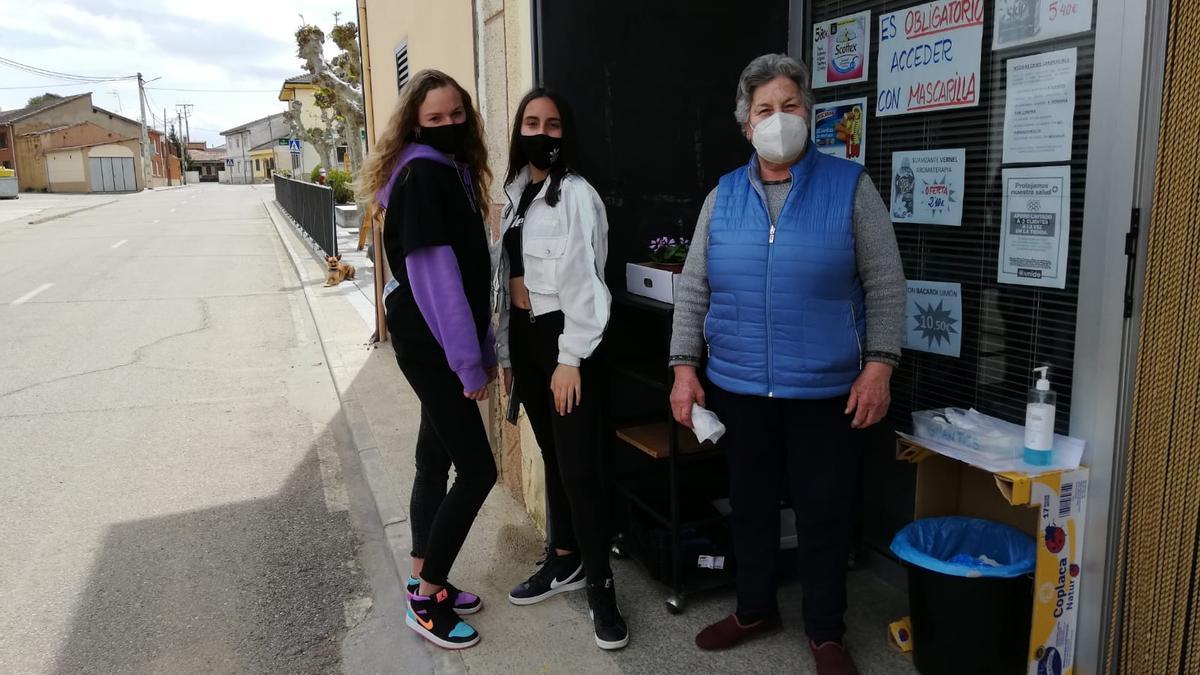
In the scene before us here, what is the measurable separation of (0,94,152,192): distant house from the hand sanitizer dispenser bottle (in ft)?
211

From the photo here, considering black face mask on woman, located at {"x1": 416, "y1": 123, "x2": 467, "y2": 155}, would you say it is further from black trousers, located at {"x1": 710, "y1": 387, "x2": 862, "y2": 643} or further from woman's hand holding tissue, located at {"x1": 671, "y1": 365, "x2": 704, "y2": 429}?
black trousers, located at {"x1": 710, "y1": 387, "x2": 862, "y2": 643}

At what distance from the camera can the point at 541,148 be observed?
2.94m

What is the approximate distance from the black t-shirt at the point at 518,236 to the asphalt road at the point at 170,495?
5.18ft

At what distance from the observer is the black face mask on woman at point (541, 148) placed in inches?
115

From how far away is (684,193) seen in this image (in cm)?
367

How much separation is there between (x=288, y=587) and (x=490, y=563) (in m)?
0.89

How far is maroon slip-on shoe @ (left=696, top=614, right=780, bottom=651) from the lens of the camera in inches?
116

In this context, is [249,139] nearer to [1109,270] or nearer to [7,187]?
[7,187]

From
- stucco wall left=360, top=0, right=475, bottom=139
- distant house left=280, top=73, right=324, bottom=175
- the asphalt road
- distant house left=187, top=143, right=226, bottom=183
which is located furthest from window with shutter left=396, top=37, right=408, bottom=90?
distant house left=187, top=143, right=226, bottom=183

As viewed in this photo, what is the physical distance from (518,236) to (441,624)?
1438 millimetres

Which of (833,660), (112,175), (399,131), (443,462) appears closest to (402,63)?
(399,131)

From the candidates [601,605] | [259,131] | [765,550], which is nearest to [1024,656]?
[765,550]

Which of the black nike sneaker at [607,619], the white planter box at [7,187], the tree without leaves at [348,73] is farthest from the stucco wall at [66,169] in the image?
the black nike sneaker at [607,619]

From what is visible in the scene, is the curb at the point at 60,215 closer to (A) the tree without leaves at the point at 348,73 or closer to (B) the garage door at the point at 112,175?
(A) the tree without leaves at the point at 348,73
